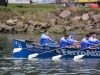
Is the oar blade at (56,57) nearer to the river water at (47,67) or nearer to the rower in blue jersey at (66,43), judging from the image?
the river water at (47,67)

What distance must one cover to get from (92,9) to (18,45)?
111ft

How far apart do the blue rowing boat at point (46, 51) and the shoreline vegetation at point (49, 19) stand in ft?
81.4

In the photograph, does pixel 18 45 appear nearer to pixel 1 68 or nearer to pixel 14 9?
pixel 1 68

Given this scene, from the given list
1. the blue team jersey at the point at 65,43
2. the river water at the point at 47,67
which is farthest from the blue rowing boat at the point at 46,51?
the blue team jersey at the point at 65,43

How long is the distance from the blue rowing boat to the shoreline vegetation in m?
24.8

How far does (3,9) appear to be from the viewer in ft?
226

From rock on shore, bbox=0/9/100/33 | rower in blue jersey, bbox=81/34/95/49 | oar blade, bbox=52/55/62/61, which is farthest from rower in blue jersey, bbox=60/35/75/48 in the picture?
rock on shore, bbox=0/9/100/33

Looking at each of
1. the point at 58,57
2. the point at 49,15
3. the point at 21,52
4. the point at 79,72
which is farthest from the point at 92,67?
the point at 49,15

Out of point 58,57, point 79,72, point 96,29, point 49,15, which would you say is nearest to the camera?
point 79,72

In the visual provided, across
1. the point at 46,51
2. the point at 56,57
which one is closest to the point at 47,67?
the point at 56,57

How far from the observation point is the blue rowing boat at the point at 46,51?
34.8 meters

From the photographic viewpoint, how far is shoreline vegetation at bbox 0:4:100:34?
62438 mm

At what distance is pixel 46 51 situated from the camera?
3538 centimetres

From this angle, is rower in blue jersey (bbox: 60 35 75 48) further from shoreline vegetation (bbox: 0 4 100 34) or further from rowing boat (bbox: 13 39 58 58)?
shoreline vegetation (bbox: 0 4 100 34)
